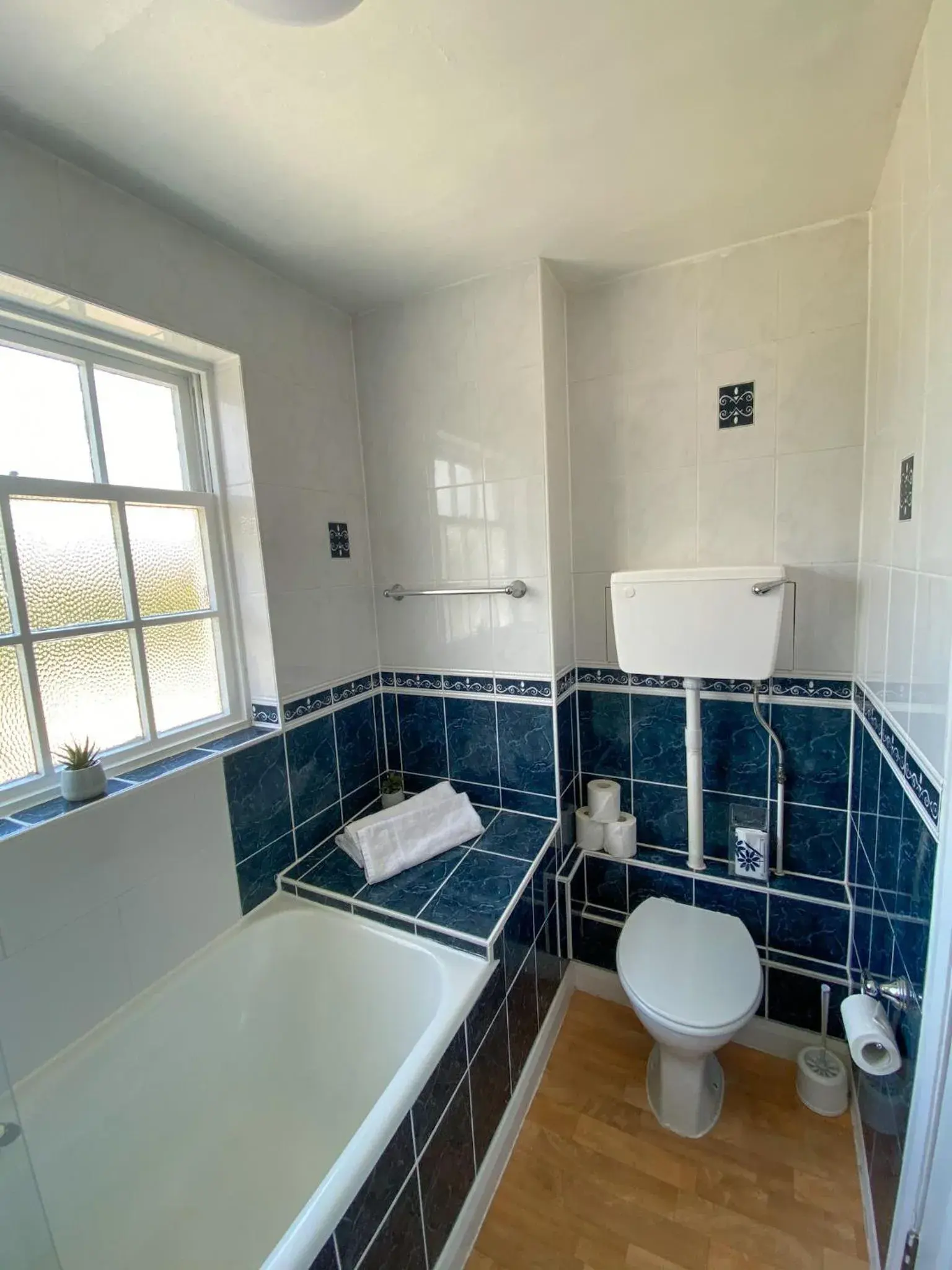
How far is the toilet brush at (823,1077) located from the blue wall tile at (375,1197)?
1.20 metres

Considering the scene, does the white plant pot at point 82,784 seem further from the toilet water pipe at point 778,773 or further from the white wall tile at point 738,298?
the white wall tile at point 738,298

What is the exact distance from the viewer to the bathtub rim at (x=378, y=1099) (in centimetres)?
80

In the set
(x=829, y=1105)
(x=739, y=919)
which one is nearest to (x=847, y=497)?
(x=739, y=919)

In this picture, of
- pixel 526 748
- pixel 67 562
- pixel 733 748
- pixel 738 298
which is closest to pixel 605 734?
pixel 526 748

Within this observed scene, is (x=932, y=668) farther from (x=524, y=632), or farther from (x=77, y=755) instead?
(x=77, y=755)

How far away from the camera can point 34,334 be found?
121 centimetres

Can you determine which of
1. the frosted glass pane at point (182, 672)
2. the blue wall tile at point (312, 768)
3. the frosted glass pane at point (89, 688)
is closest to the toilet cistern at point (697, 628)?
the blue wall tile at point (312, 768)

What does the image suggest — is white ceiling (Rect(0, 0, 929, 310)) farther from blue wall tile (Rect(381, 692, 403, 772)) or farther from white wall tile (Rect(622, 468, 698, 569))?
blue wall tile (Rect(381, 692, 403, 772))

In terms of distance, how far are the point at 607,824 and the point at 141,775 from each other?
4.72ft

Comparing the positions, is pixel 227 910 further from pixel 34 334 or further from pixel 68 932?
pixel 34 334

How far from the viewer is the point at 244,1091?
1.33 m

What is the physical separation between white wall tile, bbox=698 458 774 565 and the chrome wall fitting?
3.52 ft

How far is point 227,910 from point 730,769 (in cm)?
161

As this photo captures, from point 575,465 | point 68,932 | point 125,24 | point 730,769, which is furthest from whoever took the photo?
point 575,465
